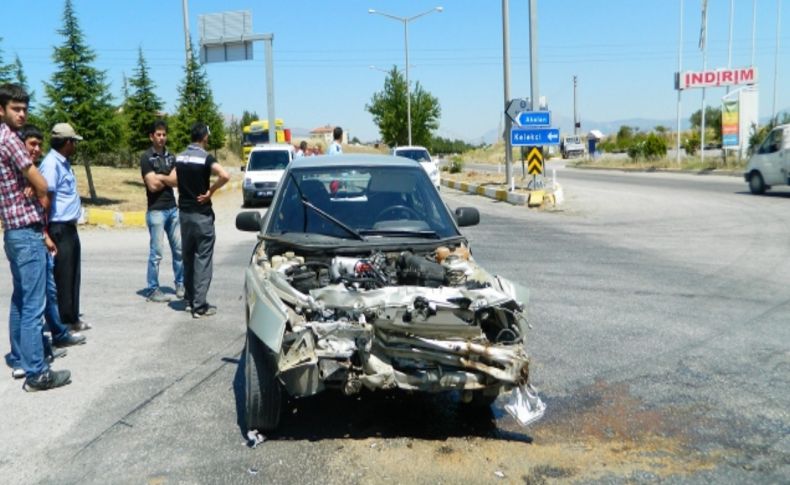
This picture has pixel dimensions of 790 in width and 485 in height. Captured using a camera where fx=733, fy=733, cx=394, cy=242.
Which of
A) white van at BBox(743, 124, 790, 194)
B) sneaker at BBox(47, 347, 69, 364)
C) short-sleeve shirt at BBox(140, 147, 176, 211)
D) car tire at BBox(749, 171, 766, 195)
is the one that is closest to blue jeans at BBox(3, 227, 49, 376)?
sneaker at BBox(47, 347, 69, 364)

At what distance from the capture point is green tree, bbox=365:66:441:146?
175ft

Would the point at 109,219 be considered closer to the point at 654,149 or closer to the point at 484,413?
the point at 484,413

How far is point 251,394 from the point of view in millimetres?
4371

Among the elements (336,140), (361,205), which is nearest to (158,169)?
(361,205)

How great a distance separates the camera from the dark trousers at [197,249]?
749 centimetres

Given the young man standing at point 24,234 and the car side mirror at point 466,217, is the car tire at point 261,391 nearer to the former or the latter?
the young man standing at point 24,234

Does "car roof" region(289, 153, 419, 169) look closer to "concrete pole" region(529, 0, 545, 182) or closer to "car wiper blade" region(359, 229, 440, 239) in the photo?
"car wiper blade" region(359, 229, 440, 239)

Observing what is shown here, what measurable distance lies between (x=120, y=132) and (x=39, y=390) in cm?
1905

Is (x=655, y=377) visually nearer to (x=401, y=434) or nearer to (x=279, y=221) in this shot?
(x=401, y=434)

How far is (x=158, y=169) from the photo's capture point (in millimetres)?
8141

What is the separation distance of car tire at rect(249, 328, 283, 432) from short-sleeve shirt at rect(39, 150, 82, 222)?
10.7 ft

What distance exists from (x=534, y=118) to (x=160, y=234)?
14.3m

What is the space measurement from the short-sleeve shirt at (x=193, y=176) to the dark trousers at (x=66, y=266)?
3.66 feet

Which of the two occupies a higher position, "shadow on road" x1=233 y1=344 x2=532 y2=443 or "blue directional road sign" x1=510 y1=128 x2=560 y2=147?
"blue directional road sign" x1=510 y1=128 x2=560 y2=147
